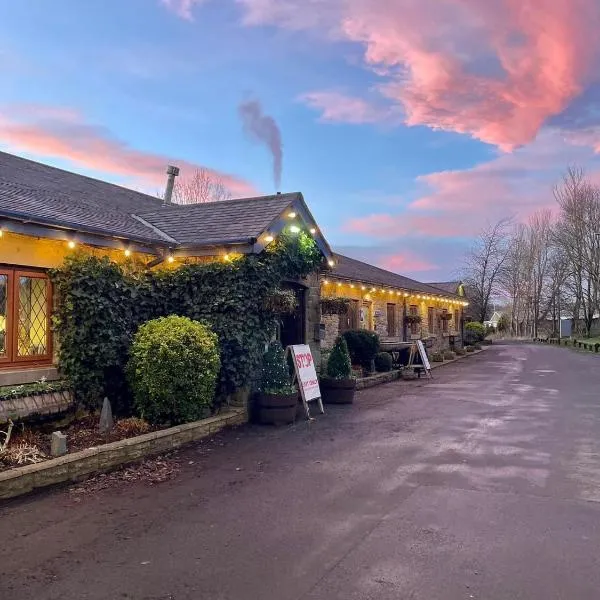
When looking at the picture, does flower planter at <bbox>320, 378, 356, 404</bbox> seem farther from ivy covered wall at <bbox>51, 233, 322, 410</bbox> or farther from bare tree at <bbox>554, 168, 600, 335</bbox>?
bare tree at <bbox>554, 168, 600, 335</bbox>

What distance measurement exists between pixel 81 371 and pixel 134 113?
10565 mm

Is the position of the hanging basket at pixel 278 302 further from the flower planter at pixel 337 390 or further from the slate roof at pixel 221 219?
the flower planter at pixel 337 390

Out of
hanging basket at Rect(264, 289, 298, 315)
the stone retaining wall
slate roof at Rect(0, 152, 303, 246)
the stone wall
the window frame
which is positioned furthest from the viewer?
the stone wall

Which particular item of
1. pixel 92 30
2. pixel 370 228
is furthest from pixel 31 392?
pixel 370 228

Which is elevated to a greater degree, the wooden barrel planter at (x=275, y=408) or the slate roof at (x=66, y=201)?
the slate roof at (x=66, y=201)

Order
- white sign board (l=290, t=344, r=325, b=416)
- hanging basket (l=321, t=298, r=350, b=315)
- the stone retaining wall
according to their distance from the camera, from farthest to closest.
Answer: hanging basket (l=321, t=298, r=350, b=315) < white sign board (l=290, t=344, r=325, b=416) < the stone retaining wall

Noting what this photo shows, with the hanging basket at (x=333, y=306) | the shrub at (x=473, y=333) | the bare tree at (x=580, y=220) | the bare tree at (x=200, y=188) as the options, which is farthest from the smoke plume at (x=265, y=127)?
the bare tree at (x=580, y=220)

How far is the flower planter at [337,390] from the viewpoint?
37.5 ft

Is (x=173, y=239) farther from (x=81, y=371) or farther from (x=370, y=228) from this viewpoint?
(x=370, y=228)

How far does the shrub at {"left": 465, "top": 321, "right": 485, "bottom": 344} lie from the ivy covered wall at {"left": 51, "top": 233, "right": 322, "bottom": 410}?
30.3 meters

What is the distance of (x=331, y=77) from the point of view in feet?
48.8

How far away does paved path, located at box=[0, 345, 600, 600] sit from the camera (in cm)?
348

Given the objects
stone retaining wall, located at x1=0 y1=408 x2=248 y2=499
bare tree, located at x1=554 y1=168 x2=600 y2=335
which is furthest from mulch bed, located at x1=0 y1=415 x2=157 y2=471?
bare tree, located at x1=554 y1=168 x2=600 y2=335

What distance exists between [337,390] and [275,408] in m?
2.76
